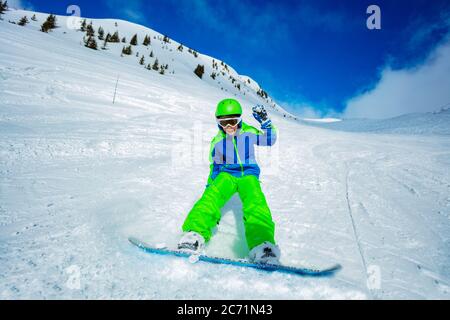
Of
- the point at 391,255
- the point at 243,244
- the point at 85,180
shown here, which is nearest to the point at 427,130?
the point at 391,255

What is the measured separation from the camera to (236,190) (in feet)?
9.18

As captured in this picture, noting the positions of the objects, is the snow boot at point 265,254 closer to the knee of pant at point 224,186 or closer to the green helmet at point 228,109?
the knee of pant at point 224,186

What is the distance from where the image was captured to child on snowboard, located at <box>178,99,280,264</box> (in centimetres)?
193

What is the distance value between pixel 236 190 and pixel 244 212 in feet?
1.72

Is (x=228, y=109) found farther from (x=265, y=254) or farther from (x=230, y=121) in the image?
(x=265, y=254)

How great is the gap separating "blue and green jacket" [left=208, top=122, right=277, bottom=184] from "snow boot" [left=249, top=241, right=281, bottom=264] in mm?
1101

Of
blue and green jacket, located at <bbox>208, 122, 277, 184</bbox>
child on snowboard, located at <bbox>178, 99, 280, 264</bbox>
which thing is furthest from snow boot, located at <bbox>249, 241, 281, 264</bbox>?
blue and green jacket, located at <bbox>208, 122, 277, 184</bbox>

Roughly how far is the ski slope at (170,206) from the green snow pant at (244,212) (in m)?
0.15

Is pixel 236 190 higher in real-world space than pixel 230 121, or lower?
lower

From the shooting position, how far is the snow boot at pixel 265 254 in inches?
70.1

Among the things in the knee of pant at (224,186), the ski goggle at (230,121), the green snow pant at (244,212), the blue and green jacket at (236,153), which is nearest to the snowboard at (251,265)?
the green snow pant at (244,212)

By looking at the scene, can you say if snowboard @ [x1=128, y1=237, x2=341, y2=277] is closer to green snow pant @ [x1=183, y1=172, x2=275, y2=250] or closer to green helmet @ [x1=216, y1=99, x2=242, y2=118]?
green snow pant @ [x1=183, y1=172, x2=275, y2=250]

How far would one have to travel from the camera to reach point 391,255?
6.43 feet

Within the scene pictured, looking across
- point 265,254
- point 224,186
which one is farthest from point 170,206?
point 265,254
